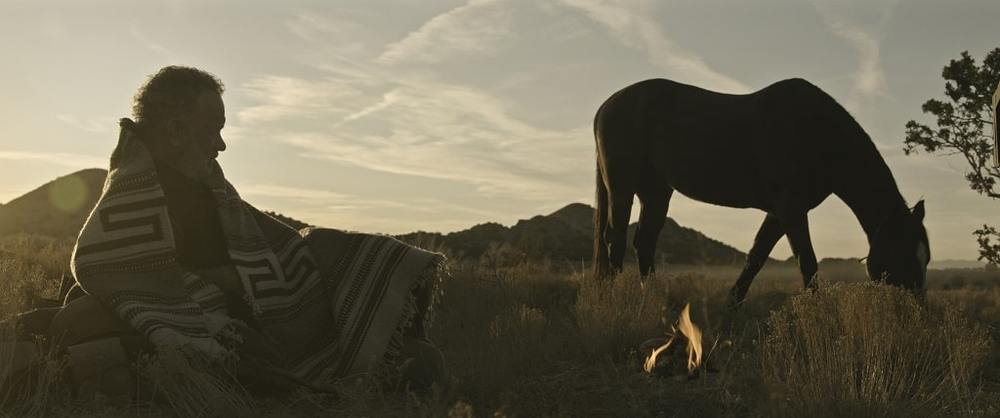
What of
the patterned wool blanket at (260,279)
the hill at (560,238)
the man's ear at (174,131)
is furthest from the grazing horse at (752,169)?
the hill at (560,238)

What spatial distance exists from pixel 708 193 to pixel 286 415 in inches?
271

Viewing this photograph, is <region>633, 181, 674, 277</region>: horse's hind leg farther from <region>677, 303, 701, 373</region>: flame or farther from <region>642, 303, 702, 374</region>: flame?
<region>677, 303, 701, 373</region>: flame

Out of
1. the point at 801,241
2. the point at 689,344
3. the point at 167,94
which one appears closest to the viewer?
the point at 167,94

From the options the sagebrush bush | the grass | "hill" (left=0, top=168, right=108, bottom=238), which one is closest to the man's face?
the grass

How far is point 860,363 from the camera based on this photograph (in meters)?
5.71

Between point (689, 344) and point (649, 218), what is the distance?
5.32 meters

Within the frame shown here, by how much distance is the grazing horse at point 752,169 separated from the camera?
8812mm

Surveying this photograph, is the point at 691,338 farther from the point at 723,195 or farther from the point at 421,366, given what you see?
the point at 723,195

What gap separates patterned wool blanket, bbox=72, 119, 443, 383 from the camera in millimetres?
4629

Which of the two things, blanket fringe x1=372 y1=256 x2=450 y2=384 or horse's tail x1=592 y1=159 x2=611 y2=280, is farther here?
horse's tail x1=592 y1=159 x2=611 y2=280

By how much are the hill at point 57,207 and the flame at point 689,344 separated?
87.9ft

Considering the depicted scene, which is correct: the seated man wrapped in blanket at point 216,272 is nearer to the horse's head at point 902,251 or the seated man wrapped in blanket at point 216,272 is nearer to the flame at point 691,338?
the flame at point 691,338

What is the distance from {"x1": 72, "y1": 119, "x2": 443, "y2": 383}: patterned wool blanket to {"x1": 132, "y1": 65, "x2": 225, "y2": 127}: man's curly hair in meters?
0.13

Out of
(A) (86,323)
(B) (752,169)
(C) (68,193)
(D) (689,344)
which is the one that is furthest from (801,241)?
(C) (68,193)
